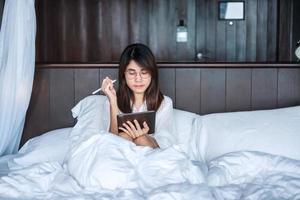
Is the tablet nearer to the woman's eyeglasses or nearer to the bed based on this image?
the bed

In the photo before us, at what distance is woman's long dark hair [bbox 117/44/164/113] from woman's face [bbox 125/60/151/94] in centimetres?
2

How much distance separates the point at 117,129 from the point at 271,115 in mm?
812

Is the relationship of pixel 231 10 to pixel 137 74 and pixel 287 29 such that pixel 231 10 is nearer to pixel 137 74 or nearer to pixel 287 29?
pixel 287 29

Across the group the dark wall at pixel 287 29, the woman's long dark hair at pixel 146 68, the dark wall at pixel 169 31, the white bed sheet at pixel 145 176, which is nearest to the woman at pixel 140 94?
the woman's long dark hair at pixel 146 68

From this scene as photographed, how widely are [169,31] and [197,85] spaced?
6.86ft

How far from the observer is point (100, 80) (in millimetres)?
2625

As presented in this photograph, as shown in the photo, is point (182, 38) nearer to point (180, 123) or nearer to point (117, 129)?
point (180, 123)

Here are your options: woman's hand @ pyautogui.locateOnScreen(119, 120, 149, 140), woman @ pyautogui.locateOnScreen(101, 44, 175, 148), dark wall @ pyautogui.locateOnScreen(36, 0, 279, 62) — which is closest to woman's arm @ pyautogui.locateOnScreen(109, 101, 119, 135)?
woman @ pyautogui.locateOnScreen(101, 44, 175, 148)

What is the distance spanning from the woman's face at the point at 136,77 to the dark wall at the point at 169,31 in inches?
93.3

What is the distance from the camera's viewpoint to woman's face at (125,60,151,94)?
226 centimetres

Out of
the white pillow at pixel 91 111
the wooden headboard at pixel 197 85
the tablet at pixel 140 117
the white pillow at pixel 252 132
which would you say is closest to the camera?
the tablet at pixel 140 117

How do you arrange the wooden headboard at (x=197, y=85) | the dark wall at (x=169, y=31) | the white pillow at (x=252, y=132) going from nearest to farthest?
1. the white pillow at (x=252, y=132)
2. the wooden headboard at (x=197, y=85)
3. the dark wall at (x=169, y=31)

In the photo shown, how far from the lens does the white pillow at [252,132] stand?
218 cm

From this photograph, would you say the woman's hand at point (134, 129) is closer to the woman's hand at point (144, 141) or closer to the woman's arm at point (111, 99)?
the woman's hand at point (144, 141)
